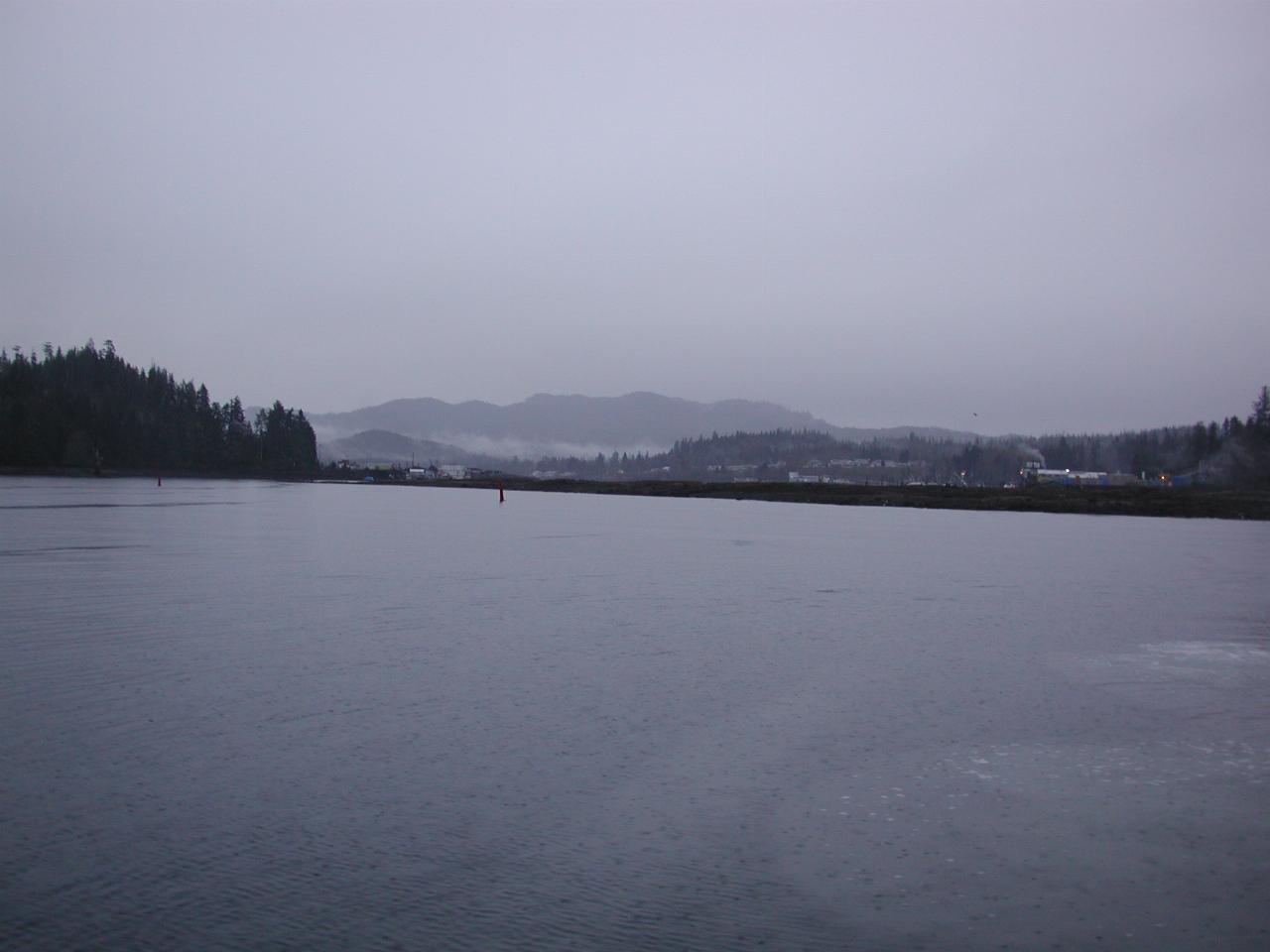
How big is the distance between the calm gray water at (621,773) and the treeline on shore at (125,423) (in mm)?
116083

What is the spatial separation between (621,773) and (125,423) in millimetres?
136588

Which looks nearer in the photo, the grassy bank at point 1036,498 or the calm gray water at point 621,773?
the calm gray water at point 621,773

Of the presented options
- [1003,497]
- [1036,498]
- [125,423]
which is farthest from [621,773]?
[125,423]

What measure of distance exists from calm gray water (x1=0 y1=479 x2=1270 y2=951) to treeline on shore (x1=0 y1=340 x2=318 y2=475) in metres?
116

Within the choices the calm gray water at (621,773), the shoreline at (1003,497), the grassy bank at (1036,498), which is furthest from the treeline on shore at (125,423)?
the calm gray water at (621,773)

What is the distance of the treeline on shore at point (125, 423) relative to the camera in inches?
4525

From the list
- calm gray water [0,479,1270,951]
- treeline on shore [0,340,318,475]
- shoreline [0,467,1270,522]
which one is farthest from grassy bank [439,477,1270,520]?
treeline on shore [0,340,318,475]

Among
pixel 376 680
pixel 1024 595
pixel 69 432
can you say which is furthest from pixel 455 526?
pixel 69 432

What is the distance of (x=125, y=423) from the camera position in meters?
126

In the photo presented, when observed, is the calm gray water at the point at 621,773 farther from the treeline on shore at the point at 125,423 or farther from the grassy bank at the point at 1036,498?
the treeline on shore at the point at 125,423

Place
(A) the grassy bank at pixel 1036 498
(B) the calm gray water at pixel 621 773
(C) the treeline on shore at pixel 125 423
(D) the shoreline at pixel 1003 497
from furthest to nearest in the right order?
(C) the treeline on shore at pixel 125 423 → (D) the shoreline at pixel 1003 497 → (A) the grassy bank at pixel 1036 498 → (B) the calm gray water at pixel 621 773

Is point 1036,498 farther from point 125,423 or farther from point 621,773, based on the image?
point 125,423

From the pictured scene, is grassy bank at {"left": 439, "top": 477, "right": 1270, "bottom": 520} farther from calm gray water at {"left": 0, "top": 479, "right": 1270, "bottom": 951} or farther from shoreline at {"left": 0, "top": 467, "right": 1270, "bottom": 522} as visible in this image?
calm gray water at {"left": 0, "top": 479, "right": 1270, "bottom": 951}

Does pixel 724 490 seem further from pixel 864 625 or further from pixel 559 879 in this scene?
pixel 559 879
